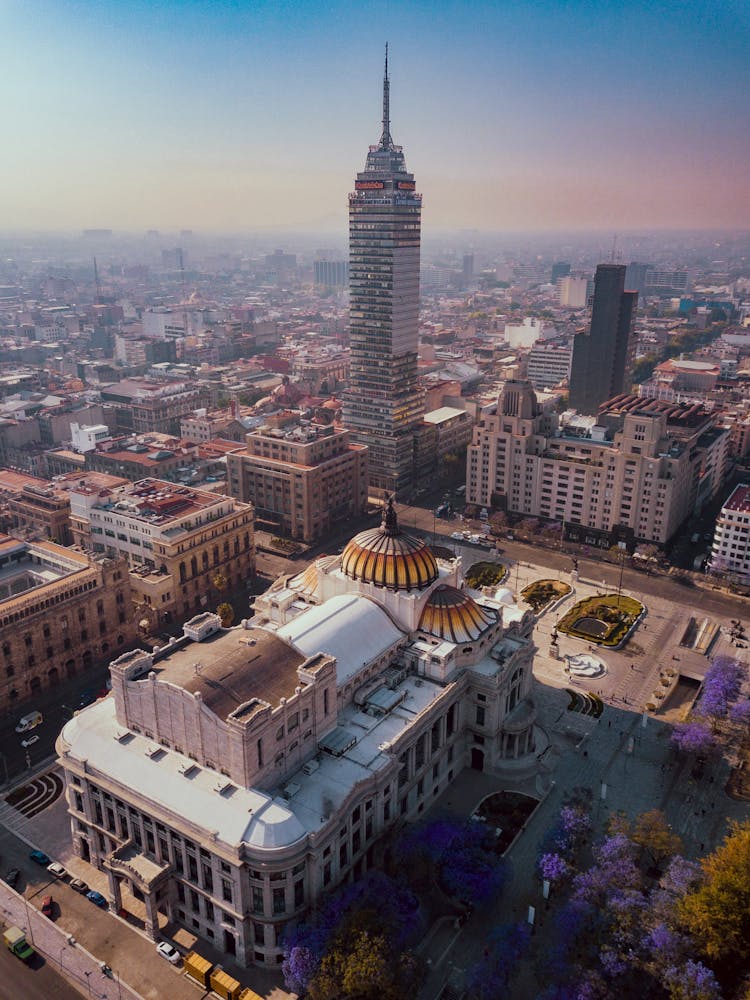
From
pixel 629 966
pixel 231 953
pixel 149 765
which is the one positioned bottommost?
pixel 231 953

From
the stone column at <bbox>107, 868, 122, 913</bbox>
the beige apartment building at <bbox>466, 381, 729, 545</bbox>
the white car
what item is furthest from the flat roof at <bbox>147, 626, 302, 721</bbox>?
the beige apartment building at <bbox>466, 381, 729, 545</bbox>

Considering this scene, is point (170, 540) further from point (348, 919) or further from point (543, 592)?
point (348, 919)

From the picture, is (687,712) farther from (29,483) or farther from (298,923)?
(29,483)

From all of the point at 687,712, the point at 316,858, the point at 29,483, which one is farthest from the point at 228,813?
the point at 29,483

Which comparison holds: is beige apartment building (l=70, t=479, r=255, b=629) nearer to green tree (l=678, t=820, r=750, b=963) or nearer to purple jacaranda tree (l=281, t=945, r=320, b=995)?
purple jacaranda tree (l=281, t=945, r=320, b=995)

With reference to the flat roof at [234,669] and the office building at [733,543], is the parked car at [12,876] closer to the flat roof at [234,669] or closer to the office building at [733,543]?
the flat roof at [234,669]
